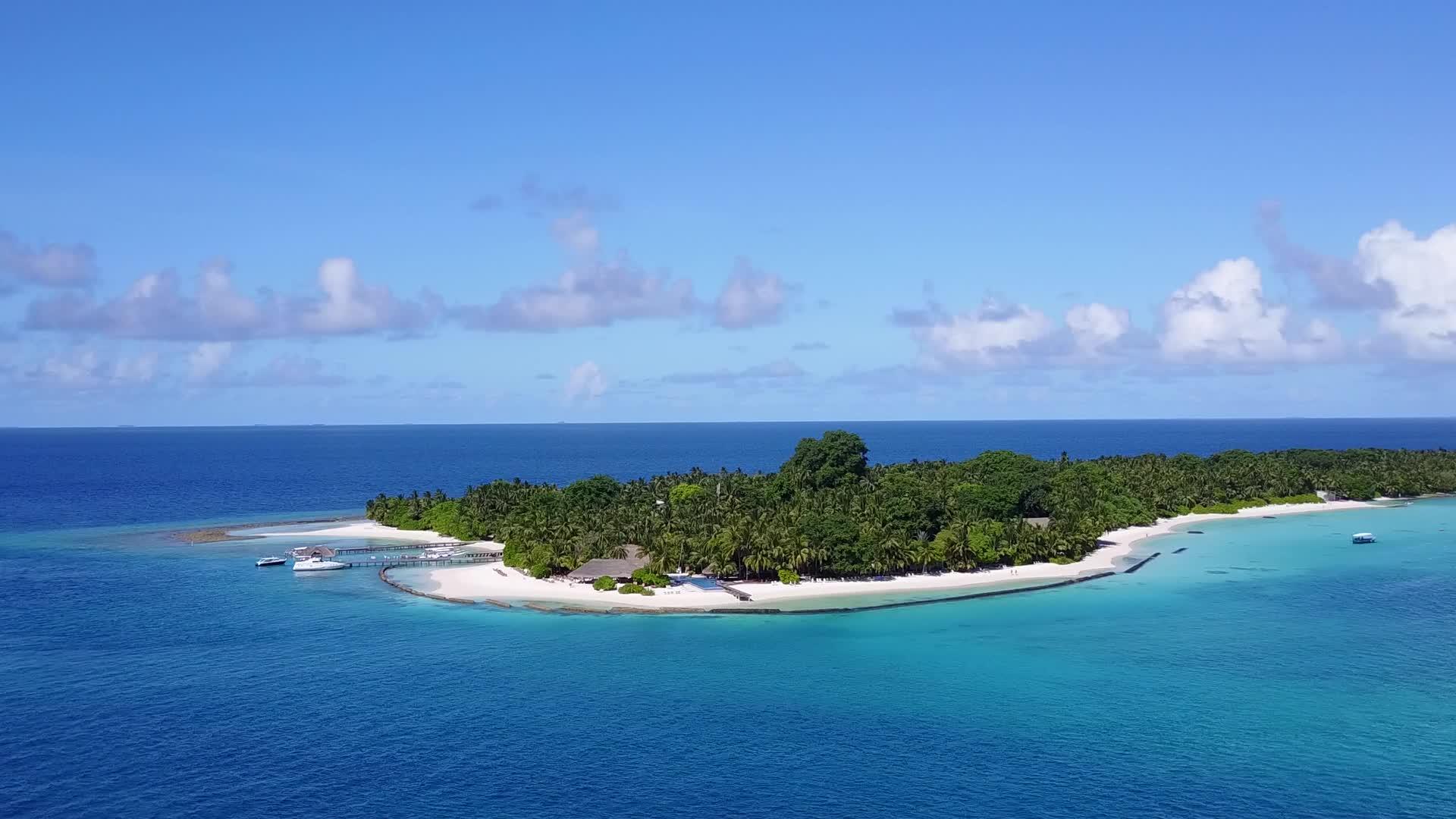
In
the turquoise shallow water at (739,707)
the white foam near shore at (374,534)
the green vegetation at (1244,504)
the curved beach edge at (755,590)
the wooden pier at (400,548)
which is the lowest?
the turquoise shallow water at (739,707)

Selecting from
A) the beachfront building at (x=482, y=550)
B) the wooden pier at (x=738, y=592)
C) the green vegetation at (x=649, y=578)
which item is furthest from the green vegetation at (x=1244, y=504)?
the beachfront building at (x=482, y=550)

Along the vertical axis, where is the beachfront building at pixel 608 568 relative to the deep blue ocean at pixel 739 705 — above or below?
above

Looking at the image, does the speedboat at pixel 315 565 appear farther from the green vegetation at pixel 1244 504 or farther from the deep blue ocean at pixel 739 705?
the green vegetation at pixel 1244 504

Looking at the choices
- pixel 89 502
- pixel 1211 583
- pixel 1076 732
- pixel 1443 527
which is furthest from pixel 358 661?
pixel 89 502

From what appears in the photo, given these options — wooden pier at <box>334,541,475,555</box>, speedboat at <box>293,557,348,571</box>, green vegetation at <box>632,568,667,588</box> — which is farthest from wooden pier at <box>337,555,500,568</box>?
green vegetation at <box>632,568,667,588</box>

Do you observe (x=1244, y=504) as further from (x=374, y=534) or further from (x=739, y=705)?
(x=374, y=534)

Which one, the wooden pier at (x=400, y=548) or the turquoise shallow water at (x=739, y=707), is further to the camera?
the wooden pier at (x=400, y=548)
